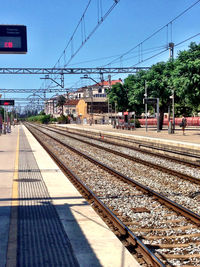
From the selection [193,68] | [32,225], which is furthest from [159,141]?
[32,225]

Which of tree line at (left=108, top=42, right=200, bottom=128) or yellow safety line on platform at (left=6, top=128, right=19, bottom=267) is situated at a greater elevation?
tree line at (left=108, top=42, right=200, bottom=128)

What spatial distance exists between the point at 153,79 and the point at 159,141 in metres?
21.0

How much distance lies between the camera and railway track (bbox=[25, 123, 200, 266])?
16.7 feet

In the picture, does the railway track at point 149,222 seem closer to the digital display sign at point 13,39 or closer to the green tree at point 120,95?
the digital display sign at point 13,39

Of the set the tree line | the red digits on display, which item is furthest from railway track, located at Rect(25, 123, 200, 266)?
the tree line

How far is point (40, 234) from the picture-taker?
5.70 m

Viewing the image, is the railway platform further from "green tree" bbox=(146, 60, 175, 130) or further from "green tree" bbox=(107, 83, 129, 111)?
"green tree" bbox=(107, 83, 129, 111)

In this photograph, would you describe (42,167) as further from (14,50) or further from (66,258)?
(66,258)

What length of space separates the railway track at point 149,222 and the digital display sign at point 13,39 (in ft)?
19.2

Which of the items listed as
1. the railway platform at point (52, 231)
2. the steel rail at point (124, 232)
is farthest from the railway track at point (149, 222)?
the railway platform at point (52, 231)

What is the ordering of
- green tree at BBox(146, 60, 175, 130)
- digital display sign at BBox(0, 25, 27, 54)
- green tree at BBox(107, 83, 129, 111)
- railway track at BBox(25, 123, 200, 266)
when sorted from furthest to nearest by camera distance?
1. green tree at BBox(107, 83, 129, 111)
2. green tree at BBox(146, 60, 175, 130)
3. digital display sign at BBox(0, 25, 27, 54)
4. railway track at BBox(25, 123, 200, 266)

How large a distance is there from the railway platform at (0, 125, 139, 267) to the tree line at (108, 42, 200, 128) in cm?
2075

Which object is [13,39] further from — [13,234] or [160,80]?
[160,80]

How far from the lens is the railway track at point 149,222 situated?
16.7 ft
